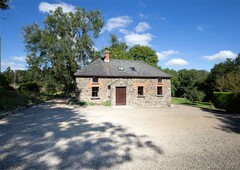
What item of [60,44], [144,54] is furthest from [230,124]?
[144,54]

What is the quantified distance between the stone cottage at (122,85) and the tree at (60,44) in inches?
324

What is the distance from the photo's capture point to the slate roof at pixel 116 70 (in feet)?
68.5

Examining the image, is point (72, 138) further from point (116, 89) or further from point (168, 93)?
point (168, 93)

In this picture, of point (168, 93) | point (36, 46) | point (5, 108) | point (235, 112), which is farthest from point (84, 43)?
point (235, 112)

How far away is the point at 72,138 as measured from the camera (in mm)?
6953

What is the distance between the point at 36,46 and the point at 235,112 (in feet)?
96.6

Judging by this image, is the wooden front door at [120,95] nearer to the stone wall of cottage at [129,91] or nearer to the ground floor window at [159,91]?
the stone wall of cottage at [129,91]

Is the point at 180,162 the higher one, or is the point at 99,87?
the point at 99,87

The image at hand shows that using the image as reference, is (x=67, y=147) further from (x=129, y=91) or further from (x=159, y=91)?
(x=159, y=91)

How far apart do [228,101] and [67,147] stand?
16182 millimetres

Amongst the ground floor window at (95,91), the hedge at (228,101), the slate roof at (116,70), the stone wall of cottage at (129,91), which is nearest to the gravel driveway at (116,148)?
the hedge at (228,101)

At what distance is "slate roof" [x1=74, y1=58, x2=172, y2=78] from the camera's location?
2088cm

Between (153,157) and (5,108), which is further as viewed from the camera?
(5,108)

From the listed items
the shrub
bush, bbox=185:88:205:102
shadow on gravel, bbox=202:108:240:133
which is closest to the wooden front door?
the shrub
